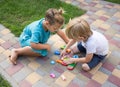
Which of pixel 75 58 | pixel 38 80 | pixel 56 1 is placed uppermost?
pixel 56 1

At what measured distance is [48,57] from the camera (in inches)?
89.7

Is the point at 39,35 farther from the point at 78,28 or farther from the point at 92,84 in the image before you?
the point at 92,84

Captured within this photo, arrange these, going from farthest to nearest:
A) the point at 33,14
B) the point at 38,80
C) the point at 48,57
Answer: the point at 33,14, the point at 48,57, the point at 38,80

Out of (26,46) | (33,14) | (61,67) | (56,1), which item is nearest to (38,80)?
(61,67)

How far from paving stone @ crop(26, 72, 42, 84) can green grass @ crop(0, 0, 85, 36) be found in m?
0.76

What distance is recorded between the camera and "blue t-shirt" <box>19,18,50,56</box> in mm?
2078

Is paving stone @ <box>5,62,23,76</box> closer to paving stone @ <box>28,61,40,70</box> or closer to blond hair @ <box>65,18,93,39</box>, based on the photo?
paving stone @ <box>28,61,40,70</box>

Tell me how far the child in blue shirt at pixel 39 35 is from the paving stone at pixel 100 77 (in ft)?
2.05

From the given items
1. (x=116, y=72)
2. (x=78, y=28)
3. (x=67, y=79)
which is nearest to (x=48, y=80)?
(x=67, y=79)

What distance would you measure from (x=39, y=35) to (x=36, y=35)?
0.13 feet

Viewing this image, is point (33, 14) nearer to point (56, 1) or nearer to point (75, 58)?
point (56, 1)

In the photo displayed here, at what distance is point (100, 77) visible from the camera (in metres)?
2.02

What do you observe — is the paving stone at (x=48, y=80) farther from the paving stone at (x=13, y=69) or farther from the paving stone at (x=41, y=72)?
the paving stone at (x=13, y=69)

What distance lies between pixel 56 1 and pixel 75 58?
1.50 metres
